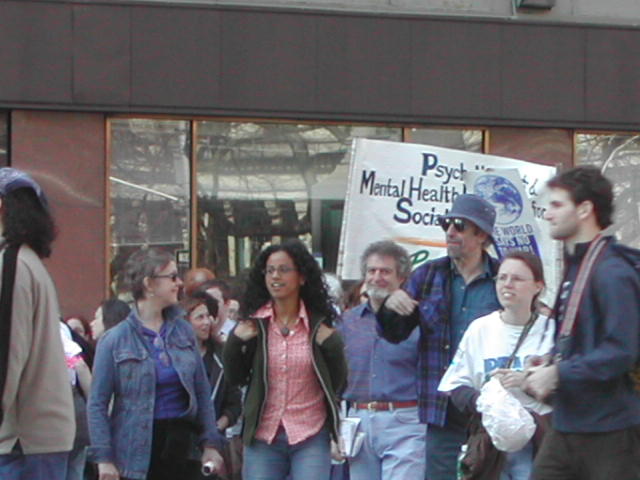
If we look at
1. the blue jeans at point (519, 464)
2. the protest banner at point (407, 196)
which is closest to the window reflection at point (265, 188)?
the protest banner at point (407, 196)

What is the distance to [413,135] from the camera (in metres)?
15.6

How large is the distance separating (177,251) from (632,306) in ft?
31.0

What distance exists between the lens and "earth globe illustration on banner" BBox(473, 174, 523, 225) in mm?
9805

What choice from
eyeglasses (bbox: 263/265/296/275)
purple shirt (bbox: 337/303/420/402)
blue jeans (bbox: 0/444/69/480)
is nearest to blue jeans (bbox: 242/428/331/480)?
eyeglasses (bbox: 263/265/296/275)

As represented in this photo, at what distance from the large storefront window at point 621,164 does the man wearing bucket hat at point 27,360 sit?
11.0 metres

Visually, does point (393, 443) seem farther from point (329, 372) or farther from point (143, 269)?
point (143, 269)

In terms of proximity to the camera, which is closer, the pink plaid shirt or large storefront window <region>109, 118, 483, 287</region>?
the pink plaid shirt

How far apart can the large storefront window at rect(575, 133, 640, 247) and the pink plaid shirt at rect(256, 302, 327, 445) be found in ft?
28.8

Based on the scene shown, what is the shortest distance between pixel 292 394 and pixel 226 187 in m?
7.42

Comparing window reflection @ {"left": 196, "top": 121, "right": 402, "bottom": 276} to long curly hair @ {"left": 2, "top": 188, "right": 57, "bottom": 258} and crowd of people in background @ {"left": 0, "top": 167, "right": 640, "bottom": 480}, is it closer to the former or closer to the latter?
crowd of people in background @ {"left": 0, "top": 167, "right": 640, "bottom": 480}

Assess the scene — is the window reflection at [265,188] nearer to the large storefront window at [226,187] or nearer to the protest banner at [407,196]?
the large storefront window at [226,187]

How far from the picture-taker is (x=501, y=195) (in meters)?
10.3

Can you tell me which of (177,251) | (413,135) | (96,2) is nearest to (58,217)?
(177,251)

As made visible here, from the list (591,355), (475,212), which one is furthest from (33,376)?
(475,212)
